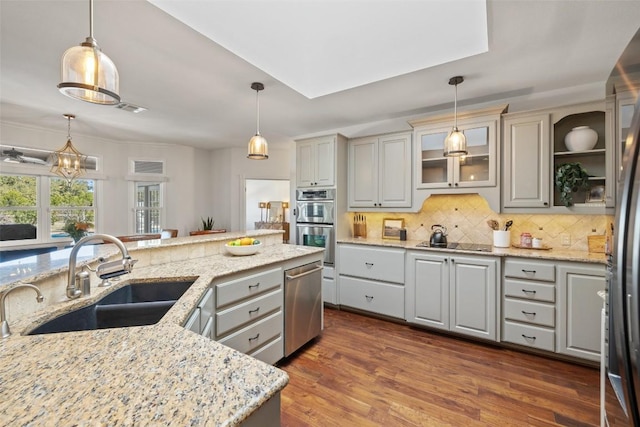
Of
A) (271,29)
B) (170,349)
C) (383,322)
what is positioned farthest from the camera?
(383,322)

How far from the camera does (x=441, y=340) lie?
287 centimetres

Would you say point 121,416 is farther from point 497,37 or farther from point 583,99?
point 583,99

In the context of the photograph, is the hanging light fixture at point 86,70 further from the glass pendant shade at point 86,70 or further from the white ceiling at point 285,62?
the white ceiling at point 285,62

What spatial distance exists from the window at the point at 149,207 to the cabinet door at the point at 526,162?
5789 mm

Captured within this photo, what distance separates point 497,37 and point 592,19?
0.53 m

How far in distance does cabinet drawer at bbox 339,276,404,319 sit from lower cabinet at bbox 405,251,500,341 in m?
0.12

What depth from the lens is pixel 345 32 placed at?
245 cm

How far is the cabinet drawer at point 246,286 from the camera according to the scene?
183cm

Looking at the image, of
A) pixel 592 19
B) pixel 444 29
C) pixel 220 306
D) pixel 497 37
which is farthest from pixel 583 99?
pixel 220 306

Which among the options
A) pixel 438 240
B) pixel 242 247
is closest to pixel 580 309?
pixel 438 240

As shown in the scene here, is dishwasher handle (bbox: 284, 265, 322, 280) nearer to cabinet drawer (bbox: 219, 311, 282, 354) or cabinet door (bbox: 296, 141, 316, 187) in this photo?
cabinet drawer (bbox: 219, 311, 282, 354)

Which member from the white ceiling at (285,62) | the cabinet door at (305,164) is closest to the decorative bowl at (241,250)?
the white ceiling at (285,62)

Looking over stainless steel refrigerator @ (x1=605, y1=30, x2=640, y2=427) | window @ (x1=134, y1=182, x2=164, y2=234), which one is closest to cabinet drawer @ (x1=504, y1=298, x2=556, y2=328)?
stainless steel refrigerator @ (x1=605, y1=30, x2=640, y2=427)

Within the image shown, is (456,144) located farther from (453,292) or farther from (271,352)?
(271,352)
